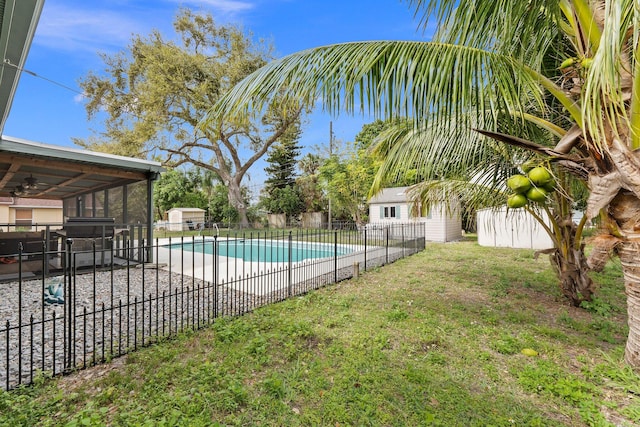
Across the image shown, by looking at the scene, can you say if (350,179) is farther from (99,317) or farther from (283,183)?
(99,317)

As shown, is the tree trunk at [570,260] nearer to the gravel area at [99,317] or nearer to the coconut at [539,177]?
the coconut at [539,177]

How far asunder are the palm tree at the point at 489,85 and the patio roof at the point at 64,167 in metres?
5.63

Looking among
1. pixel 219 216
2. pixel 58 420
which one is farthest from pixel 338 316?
pixel 219 216

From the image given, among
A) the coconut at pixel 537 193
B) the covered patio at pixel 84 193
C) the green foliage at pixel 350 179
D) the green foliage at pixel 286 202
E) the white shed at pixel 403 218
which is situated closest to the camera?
the coconut at pixel 537 193

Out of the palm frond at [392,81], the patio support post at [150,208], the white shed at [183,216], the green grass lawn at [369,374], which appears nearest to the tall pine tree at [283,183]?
the white shed at [183,216]

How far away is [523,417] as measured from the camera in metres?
2.11

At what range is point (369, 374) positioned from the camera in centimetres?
264

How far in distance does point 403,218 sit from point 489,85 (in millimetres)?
15428

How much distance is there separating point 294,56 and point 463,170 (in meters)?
2.82

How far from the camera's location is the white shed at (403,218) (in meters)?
14.5

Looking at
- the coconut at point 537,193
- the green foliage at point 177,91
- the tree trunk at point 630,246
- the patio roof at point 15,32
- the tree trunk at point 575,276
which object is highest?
the green foliage at point 177,91

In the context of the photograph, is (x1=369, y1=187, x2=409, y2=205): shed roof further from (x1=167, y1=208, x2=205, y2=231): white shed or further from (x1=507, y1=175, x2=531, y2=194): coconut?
(x1=507, y1=175, x2=531, y2=194): coconut

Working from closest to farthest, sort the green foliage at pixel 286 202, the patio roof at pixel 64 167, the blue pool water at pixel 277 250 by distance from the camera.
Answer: the blue pool water at pixel 277 250
the patio roof at pixel 64 167
the green foliage at pixel 286 202

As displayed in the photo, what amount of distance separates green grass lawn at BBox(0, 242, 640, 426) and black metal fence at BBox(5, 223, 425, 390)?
1.08 feet
